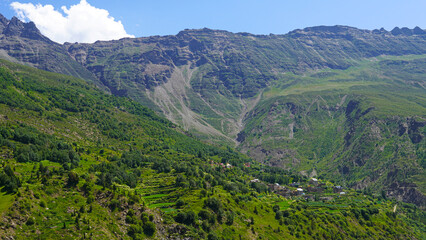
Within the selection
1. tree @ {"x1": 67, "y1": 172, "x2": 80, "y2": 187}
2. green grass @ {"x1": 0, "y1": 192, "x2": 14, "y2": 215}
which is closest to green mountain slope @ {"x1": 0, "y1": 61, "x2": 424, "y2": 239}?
green grass @ {"x1": 0, "y1": 192, "x2": 14, "y2": 215}

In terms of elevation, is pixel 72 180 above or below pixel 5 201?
below

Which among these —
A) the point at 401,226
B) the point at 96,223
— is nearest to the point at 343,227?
the point at 401,226

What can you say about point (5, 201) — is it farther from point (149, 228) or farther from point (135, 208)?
point (149, 228)

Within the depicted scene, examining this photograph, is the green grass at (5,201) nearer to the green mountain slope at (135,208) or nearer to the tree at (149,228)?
the green mountain slope at (135,208)

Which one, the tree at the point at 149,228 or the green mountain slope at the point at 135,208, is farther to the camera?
the tree at the point at 149,228

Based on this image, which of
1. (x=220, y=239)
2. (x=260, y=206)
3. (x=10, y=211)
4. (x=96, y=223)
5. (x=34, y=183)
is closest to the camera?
(x=10, y=211)

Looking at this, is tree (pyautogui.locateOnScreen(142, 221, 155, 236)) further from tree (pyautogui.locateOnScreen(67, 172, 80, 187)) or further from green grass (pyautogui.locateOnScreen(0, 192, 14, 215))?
green grass (pyautogui.locateOnScreen(0, 192, 14, 215))

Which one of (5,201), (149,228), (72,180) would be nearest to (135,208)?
(149,228)

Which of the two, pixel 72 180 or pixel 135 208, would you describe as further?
pixel 72 180

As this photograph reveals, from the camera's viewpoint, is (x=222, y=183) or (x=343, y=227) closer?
(x=343, y=227)

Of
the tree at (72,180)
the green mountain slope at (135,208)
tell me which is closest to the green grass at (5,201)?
the green mountain slope at (135,208)

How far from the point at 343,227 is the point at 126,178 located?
363ft

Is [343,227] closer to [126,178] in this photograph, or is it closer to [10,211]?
[126,178]

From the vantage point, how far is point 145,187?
5433 inches
